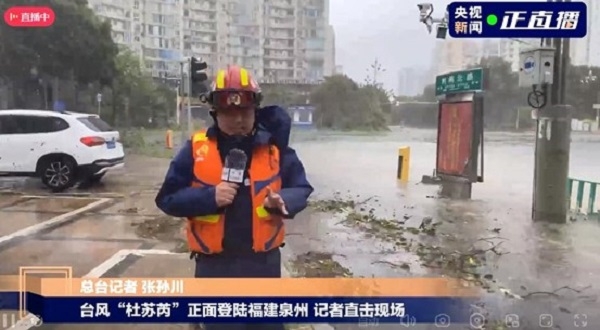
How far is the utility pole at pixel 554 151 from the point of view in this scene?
6.40ft

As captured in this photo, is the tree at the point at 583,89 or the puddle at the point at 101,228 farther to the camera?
the puddle at the point at 101,228

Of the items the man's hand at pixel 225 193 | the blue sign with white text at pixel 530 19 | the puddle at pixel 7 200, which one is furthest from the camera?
the puddle at pixel 7 200

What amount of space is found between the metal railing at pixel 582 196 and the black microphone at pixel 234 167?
1.15m

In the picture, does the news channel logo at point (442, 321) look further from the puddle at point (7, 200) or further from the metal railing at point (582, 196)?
the puddle at point (7, 200)

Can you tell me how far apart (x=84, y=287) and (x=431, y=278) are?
1.05 metres

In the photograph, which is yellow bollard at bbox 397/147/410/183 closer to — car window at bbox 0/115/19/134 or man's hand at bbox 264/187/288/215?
man's hand at bbox 264/187/288/215

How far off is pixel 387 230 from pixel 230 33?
87cm

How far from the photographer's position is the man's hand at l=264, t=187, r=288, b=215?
66.5 inches

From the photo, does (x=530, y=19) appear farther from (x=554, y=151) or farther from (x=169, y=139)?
(x=169, y=139)

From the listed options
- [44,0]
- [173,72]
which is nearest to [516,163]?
[173,72]

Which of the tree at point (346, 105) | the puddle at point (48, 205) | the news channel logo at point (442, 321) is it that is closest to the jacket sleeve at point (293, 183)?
the tree at point (346, 105)

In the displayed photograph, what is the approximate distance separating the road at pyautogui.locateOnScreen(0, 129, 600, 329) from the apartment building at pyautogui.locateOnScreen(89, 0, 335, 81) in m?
0.25

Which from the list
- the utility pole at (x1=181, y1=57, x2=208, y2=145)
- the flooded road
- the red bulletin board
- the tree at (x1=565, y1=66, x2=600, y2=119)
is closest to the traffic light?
the utility pole at (x1=181, y1=57, x2=208, y2=145)

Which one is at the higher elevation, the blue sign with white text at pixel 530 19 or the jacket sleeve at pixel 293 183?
the blue sign with white text at pixel 530 19
